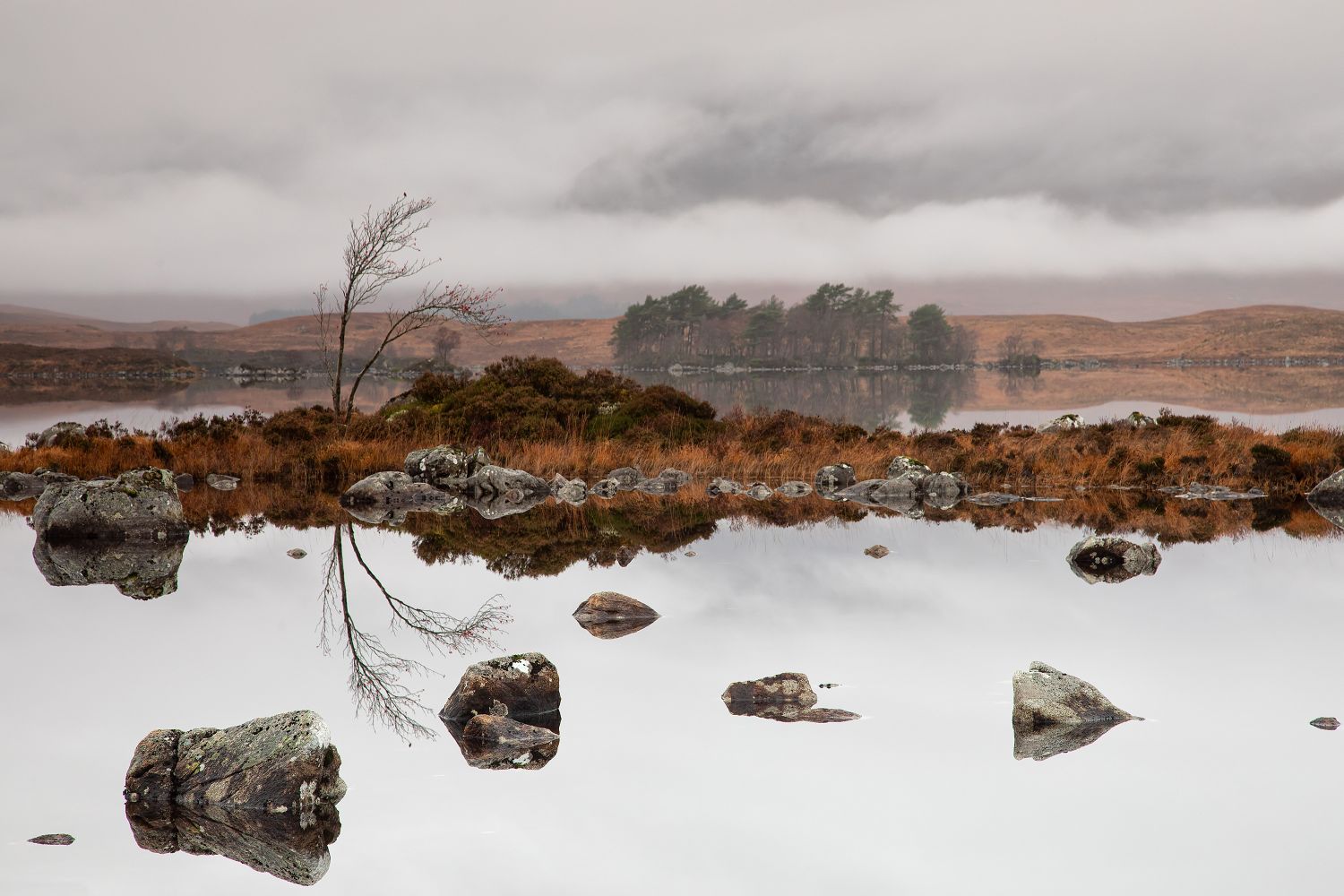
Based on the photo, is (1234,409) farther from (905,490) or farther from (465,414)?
(465,414)

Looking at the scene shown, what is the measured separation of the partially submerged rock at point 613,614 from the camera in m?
8.93

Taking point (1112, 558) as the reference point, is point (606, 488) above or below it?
below

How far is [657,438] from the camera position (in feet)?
79.5

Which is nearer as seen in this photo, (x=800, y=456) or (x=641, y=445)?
(x=800, y=456)

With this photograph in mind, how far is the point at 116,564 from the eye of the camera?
12.1 meters

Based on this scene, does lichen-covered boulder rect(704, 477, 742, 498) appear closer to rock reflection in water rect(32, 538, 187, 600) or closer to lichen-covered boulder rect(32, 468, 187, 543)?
lichen-covered boulder rect(32, 468, 187, 543)

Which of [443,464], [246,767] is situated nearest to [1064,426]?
[443,464]

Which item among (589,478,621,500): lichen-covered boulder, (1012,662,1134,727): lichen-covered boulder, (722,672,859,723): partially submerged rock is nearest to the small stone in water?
(722,672,859,723): partially submerged rock

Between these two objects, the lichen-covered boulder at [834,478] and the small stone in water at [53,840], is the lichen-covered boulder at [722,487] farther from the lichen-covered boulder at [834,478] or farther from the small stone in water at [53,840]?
the small stone in water at [53,840]

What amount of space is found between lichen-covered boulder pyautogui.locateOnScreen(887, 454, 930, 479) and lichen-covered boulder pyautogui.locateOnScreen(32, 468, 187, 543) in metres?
12.8

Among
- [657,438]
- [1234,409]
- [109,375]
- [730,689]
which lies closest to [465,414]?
[657,438]

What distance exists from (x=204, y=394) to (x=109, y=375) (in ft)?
151

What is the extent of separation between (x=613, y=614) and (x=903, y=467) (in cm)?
1275

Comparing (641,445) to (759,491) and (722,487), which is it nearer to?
(722,487)
